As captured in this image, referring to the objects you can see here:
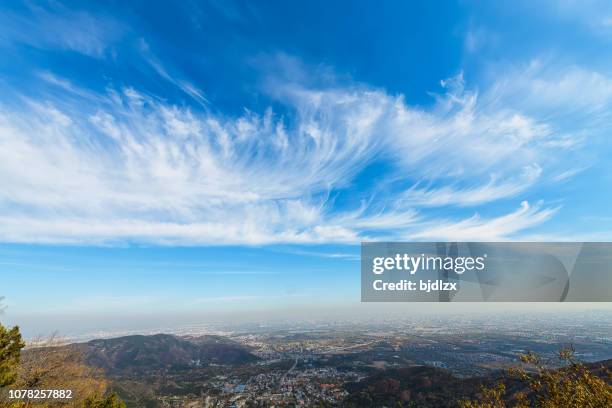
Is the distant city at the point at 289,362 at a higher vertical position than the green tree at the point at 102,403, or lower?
lower

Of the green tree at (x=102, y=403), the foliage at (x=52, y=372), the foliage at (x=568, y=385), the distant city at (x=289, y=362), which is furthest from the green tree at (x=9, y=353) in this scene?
the distant city at (x=289, y=362)

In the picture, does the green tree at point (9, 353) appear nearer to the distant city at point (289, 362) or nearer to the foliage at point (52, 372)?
the foliage at point (52, 372)

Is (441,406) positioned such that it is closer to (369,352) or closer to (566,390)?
(566,390)

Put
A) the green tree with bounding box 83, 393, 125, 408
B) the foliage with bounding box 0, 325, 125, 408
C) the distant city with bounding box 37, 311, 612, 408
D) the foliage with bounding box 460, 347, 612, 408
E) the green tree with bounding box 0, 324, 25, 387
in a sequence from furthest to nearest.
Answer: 1. the distant city with bounding box 37, 311, 612, 408
2. the green tree with bounding box 83, 393, 125, 408
3. the foliage with bounding box 0, 325, 125, 408
4. the green tree with bounding box 0, 324, 25, 387
5. the foliage with bounding box 460, 347, 612, 408

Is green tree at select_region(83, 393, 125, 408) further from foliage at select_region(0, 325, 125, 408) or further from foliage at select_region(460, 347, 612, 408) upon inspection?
foliage at select_region(460, 347, 612, 408)

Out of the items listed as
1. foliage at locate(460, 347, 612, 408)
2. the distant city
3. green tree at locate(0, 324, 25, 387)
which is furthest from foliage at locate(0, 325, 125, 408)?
the distant city

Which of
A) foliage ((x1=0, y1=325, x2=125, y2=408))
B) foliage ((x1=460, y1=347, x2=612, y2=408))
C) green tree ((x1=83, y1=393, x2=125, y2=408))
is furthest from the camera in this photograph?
green tree ((x1=83, y1=393, x2=125, y2=408))

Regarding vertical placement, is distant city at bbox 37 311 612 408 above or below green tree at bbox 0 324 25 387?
below

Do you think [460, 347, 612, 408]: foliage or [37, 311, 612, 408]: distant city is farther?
[37, 311, 612, 408]: distant city

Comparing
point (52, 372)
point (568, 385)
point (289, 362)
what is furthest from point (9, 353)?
point (289, 362)

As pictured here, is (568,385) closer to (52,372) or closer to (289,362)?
(52,372)

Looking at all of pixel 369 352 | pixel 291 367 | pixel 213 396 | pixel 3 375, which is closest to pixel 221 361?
pixel 291 367
